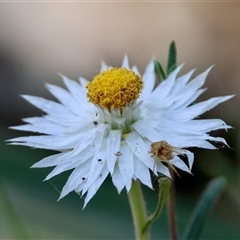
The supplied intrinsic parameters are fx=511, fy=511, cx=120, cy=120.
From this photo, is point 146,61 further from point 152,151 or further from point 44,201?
point 152,151

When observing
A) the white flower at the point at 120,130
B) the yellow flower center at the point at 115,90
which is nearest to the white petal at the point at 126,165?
the white flower at the point at 120,130

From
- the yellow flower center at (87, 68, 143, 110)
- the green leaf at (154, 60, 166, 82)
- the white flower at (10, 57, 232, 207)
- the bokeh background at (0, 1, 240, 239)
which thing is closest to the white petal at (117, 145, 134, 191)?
the white flower at (10, 57, 232, 207)

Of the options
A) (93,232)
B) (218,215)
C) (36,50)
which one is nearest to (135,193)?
(93,232)

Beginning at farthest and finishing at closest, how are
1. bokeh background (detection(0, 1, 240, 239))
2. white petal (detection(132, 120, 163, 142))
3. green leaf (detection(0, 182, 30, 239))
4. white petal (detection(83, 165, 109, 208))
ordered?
bokeh background (detection(0, 1, 240, 239)) < green leaf (detection(0, 182, 30, 239)) < white petal (detection(132, 120, 163, 142)) < white petal (detection(83, 165, 109, 208))

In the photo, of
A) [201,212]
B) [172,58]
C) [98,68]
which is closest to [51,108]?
[172,58]

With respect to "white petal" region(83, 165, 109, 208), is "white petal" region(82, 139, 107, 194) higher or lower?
higher

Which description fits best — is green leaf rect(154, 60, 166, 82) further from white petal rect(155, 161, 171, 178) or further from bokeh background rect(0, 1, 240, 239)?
bokeh background rect(0, 1, 240, 239)
